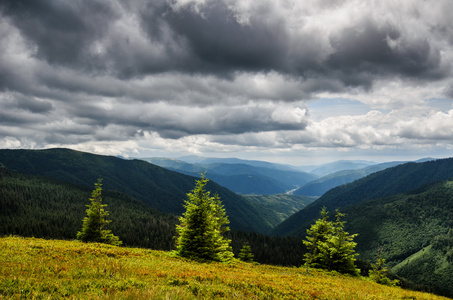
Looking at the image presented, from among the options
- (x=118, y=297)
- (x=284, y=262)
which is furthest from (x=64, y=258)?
(x=284, y=262)

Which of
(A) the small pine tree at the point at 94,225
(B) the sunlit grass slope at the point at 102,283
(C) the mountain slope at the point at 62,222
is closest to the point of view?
(B) the sunlit grass slope at the point at 102,283

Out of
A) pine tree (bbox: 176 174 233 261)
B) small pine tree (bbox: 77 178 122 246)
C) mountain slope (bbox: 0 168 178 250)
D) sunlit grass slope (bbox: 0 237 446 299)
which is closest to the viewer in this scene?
sunlit grass slope (bbox: 0 237 446 299)

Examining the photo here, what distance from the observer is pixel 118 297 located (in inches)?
276

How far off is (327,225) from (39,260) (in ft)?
131

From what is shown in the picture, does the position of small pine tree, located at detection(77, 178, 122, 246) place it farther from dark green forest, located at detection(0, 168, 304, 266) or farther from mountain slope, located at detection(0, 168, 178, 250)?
mountain slope, located at detection(0, 168, 178, 250)

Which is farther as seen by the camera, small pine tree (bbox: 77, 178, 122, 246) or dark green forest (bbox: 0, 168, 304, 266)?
dark green forest (bbox: 0, 168, 304, 266)

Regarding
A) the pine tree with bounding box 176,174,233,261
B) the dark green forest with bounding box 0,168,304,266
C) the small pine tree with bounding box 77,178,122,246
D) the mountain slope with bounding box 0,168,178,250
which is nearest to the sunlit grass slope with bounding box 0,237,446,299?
the pine tree with bounding box 176,174,233,261

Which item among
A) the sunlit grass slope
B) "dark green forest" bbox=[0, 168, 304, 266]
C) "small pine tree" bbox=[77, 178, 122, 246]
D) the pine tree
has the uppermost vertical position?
the sunlit grass slope

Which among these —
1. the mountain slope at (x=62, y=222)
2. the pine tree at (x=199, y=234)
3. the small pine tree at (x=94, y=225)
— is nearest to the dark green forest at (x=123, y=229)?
the mountain slope at (x=62, y=222)

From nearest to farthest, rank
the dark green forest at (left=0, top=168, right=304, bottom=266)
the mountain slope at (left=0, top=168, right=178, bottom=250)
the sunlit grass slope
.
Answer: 1. the sunlit grass slope
2. the dark green forest at (left=0, top=168, right=304, bottom=266)
3. the mountain slope at (left=0, top=168, right=178, bottom=250)

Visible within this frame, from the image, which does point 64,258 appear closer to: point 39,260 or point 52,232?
point 39,260

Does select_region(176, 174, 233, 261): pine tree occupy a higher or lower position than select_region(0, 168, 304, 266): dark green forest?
higher

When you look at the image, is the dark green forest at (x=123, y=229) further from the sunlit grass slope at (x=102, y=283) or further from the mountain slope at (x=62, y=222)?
the sunlit grass slope at (x=102, y=283)

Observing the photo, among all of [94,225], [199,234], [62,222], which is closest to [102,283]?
[199,234]
